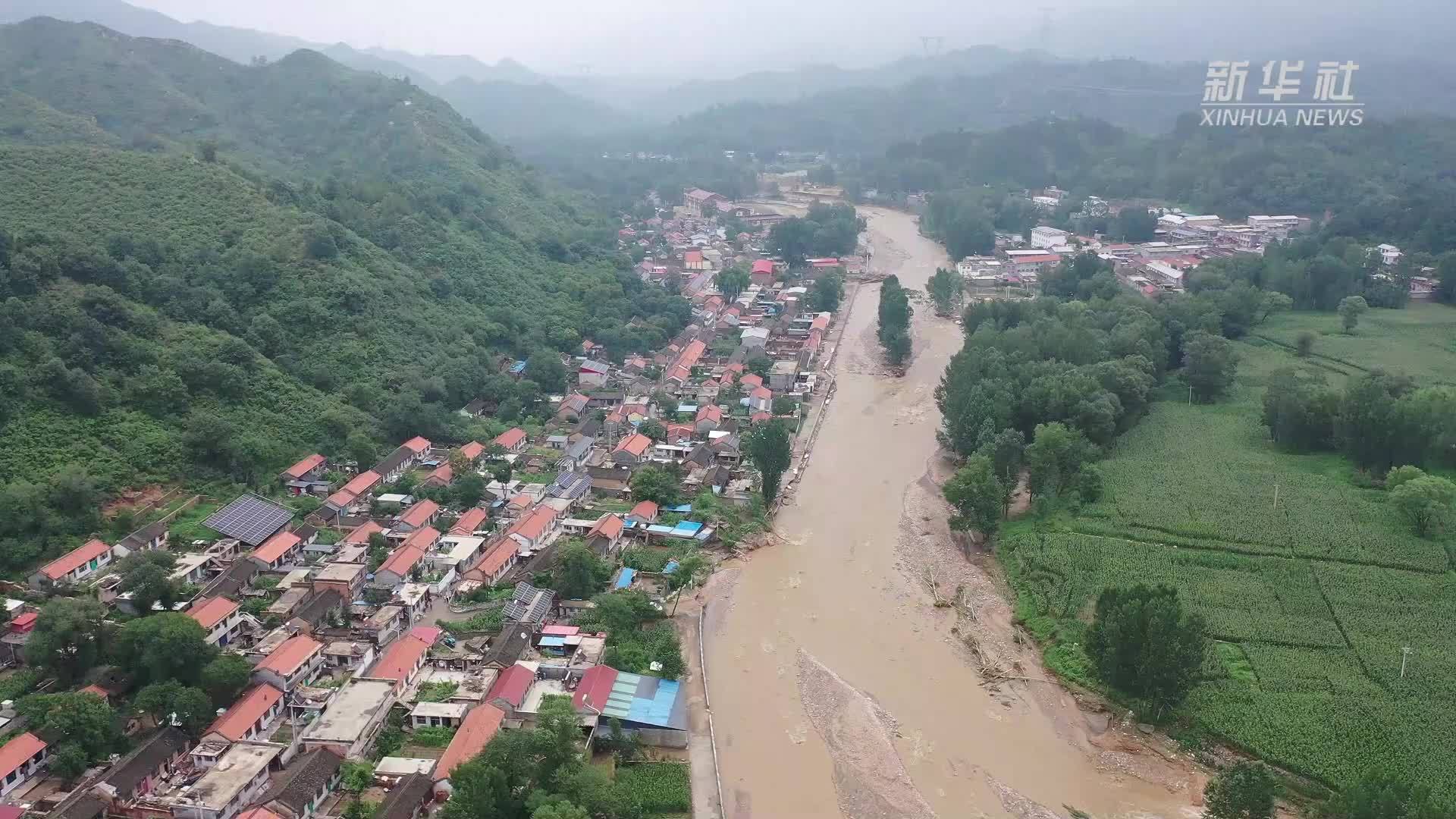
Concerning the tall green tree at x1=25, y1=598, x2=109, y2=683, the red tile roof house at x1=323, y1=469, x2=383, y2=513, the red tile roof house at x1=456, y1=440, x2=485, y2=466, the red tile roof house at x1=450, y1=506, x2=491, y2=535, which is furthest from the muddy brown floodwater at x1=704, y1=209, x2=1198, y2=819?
the tall green tree at x1=25, y1=598, x2=109, y2=683

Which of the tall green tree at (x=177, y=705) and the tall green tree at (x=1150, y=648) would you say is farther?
the tall green tree at (x=1150, y=648)

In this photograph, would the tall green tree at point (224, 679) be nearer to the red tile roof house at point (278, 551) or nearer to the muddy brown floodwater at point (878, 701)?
the red tile roof house at point (278, 551)

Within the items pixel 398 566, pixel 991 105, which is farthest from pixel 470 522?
pixel 991 105

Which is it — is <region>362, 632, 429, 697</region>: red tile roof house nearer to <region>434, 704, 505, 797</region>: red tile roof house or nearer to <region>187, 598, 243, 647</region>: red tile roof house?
<region>434, 704, 505, 797</region>: red tile roof house

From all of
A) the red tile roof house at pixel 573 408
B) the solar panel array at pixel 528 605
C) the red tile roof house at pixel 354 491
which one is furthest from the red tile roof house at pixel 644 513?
the red tile roof house at pixel 573 408

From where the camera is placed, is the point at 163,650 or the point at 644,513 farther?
the point at 644,513

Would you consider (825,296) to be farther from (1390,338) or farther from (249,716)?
(249,716)

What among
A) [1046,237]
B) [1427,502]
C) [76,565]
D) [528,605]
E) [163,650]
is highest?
[1046,237]
